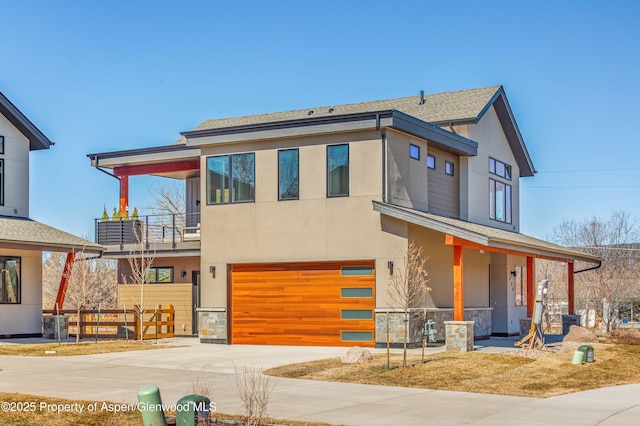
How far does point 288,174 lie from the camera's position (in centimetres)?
2469

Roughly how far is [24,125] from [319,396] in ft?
64.8

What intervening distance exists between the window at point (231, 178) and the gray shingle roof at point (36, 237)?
535 cm

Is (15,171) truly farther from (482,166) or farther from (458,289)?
(458,289)

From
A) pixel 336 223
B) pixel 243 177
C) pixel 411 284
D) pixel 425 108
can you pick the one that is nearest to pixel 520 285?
pixel 425 108

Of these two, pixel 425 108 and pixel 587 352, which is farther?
pixel 425 108

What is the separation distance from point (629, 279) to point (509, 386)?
3400cm

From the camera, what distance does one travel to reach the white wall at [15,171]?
95.6ft

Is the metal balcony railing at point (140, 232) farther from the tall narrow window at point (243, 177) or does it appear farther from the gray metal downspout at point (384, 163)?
the gray metal downspout at point (384, 163)

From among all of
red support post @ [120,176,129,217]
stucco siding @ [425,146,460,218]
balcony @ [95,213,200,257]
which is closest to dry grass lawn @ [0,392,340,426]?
stucco siding @ [425,146,460,218]

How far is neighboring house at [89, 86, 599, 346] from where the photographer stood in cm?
2323

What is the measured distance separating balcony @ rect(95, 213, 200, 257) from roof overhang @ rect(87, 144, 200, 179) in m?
1.77

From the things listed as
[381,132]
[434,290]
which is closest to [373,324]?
[434,290]

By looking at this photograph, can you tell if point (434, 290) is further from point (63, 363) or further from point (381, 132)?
point (63, 363)

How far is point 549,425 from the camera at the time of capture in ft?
37.4
